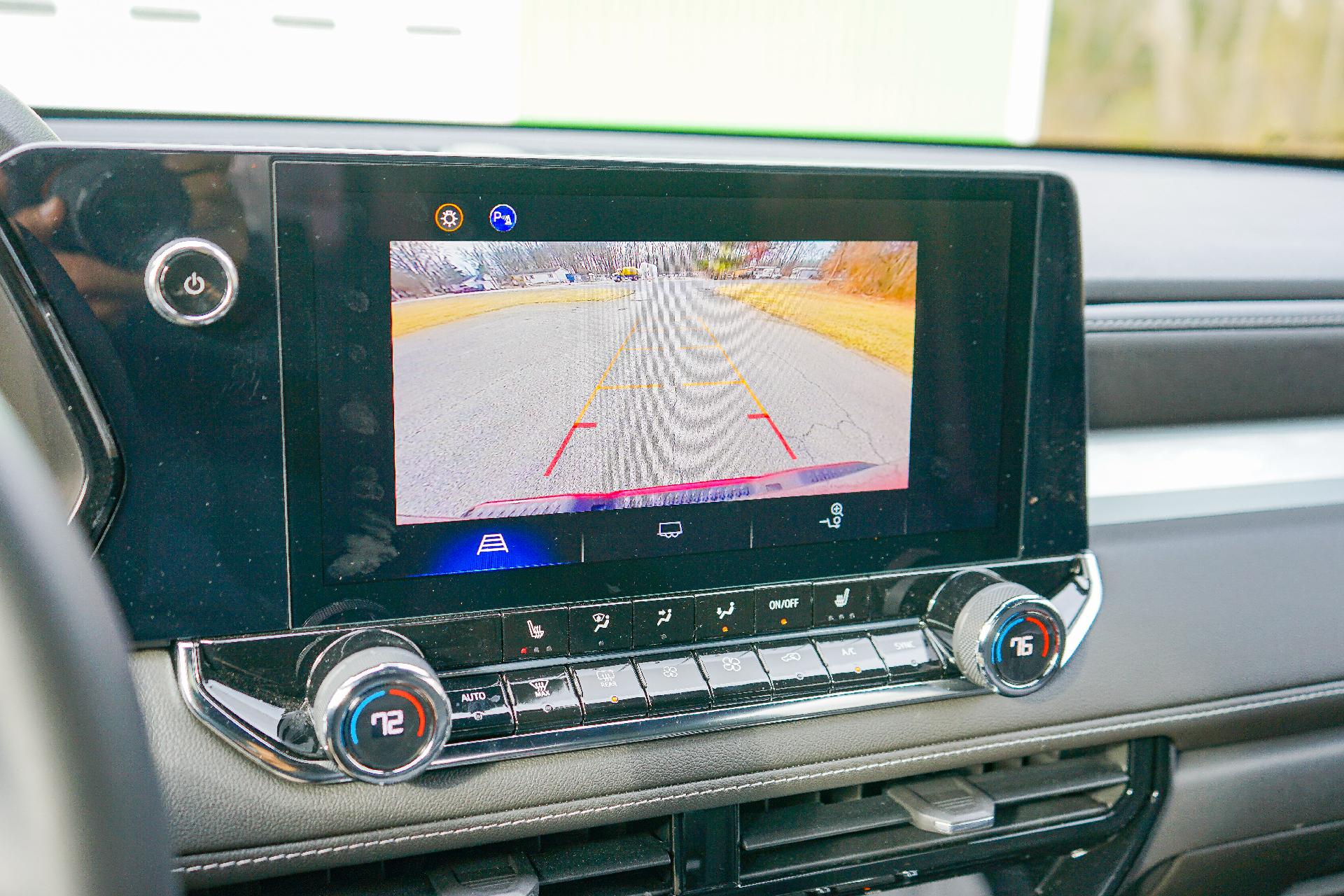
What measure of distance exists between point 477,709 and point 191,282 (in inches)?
13.4

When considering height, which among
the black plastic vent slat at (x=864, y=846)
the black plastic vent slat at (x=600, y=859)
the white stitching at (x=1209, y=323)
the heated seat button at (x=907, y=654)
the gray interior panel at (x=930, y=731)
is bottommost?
the black plastic vent slat at (x=864, y=846)

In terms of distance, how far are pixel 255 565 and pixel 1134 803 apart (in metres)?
0.85

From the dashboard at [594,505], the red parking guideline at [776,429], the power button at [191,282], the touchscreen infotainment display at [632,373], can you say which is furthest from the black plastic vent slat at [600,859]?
the power button at [191,282]

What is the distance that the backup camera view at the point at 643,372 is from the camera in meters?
0.79

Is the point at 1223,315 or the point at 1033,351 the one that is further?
the point at 1223,315

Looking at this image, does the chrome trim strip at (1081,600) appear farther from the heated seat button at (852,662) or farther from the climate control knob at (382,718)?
the climate control knob at (382,718)

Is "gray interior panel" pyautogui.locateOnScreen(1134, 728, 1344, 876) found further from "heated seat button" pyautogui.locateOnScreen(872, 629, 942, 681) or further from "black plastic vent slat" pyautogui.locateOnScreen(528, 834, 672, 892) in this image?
"black plastic vent slat" pyautogui.locateOnScreen(528, 834, 672, 892)

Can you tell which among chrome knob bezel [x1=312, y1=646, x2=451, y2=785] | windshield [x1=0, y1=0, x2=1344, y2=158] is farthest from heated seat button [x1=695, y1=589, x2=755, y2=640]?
windshield [x1=0, y1=0, x2=1344, y2=158]

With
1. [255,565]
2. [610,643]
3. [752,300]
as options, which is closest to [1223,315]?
[752,300]

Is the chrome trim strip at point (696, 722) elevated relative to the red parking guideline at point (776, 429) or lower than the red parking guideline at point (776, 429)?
lower

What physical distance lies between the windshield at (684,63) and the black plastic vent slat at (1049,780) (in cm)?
69

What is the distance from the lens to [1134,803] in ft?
3.72

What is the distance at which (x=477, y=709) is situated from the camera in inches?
32.0

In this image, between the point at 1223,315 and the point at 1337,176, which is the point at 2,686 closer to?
the point at 1223,315
